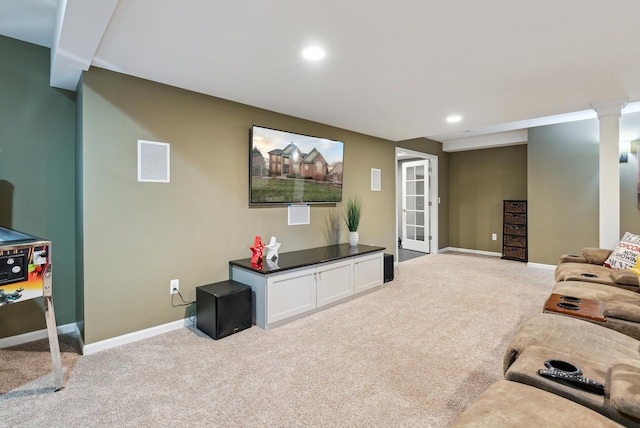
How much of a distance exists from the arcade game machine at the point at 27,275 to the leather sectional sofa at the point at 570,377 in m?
2.36

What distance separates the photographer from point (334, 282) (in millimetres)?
3635

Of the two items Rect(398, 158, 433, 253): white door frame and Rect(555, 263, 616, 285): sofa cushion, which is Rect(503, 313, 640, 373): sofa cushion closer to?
Rect(555, 263, 616, 285): sofa cushion

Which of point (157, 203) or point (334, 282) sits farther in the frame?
point (334, 282)

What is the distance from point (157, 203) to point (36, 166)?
3.35ft

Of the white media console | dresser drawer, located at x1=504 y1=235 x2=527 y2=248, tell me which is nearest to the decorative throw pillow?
the white media console

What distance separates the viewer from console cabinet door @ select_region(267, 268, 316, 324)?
3.00m

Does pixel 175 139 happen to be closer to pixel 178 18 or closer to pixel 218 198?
pixel 218 198

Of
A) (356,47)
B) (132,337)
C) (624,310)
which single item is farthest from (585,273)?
(132,337)

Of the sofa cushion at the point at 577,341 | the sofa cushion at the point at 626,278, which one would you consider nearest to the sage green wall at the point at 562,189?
the sofa cushion at the point at 626,278

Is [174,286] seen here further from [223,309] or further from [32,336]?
[32,336]

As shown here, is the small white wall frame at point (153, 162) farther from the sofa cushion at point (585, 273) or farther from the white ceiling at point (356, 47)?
the sofa cushion at point (585, 273)

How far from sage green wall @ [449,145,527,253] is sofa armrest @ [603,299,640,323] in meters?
4.83

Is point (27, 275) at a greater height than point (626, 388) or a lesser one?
greater

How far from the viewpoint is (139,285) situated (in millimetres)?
2787
